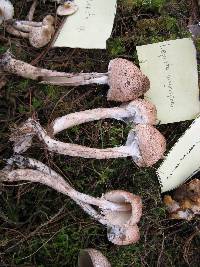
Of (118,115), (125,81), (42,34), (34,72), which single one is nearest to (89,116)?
(118,115)

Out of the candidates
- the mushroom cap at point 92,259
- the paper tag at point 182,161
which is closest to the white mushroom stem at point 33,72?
the paper tag at point 182,161

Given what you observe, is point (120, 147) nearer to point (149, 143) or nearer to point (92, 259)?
point (149, 143)

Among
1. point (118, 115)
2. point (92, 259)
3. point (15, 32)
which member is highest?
point (15, 32)

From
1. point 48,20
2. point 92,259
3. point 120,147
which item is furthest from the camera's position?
point 48,20

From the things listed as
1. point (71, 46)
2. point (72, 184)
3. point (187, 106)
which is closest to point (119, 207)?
point (72, 184)

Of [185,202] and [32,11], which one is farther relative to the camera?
[32,11]

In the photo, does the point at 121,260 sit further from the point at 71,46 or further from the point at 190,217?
the point at 71,46

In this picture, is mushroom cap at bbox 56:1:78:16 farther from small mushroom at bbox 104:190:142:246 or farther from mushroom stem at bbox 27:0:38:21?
small mushroom at bbox 104:190:142:246
